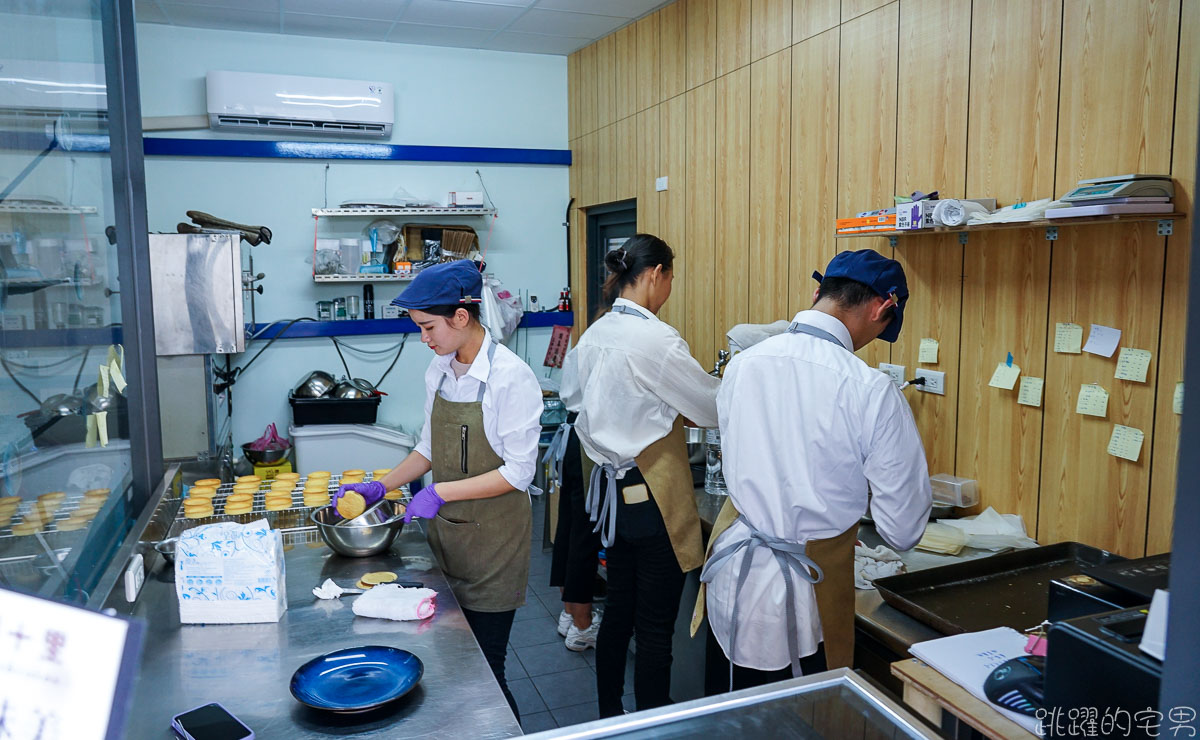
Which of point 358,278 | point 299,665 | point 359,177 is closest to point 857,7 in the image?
point 299,665

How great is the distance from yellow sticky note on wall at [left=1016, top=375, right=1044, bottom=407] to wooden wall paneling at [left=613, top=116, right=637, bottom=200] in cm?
303

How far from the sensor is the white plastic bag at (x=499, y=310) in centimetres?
545

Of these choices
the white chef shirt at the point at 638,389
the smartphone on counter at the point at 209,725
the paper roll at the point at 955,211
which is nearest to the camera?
the smartphone on counter at the point at 209,725

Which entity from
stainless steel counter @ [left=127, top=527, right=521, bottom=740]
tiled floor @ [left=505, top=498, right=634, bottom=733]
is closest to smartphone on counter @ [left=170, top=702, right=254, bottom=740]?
stainless steel counter @ [left=127, top=527, right=521, bottom=740]

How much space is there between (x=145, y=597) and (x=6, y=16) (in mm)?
1259

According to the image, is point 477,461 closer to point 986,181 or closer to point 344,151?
point 986,181

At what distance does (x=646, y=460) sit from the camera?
2.63 meters

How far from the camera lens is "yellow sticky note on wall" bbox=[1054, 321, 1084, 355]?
2.30 m

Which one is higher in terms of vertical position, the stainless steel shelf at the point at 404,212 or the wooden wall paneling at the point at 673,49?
the wooden wall paneling at the point at 673,49

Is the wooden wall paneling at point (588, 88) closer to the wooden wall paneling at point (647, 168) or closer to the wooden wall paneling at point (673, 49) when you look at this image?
the wooden wall paneling at point (647, 168)

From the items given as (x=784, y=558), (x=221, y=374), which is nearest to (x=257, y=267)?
(x=221, y=374)

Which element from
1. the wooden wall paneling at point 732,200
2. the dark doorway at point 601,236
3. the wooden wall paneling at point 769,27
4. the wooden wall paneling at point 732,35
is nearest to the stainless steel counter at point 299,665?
the wooden wall paneling at point 732,200

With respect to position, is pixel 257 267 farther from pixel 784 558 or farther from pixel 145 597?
pixel 784 558

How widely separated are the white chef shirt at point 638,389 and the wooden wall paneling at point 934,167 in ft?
2.72
